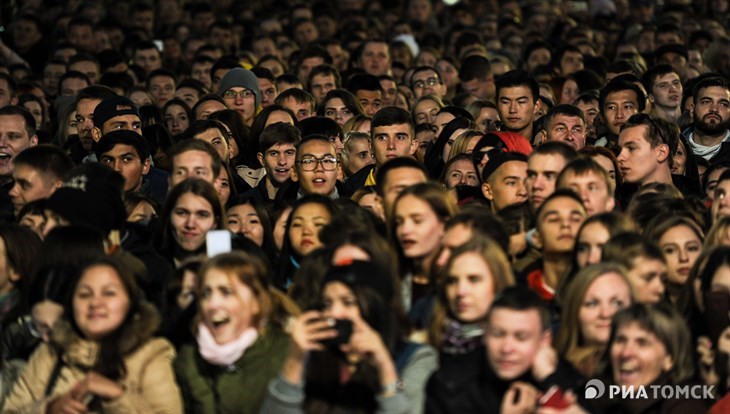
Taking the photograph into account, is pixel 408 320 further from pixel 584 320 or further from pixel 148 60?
pixel 148 60

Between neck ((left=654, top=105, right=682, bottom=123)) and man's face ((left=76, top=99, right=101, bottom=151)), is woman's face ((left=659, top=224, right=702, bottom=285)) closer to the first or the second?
man's face ((left=76, top=99, right=101, bottom=151))

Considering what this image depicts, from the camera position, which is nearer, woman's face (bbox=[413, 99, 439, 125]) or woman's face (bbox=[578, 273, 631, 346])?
woman's face (bbox=[578, 273, 631, 346])

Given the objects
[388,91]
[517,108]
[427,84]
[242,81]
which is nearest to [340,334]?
[517,108]

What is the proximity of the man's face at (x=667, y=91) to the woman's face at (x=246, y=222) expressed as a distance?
6.07 metres

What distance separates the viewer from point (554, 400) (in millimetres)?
7887

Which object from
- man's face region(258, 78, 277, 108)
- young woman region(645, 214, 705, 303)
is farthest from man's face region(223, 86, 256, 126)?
young woman region(645, 214, 705, 303)

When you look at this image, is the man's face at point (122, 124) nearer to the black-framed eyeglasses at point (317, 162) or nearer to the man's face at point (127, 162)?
the man's face at point (127, 162)

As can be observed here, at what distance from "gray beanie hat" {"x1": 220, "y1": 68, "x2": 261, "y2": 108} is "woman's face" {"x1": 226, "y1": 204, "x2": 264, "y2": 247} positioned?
16.1 feet

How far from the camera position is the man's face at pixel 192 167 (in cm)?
1124

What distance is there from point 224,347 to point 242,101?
7.36 metres

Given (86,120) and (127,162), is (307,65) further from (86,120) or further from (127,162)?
(127,162)

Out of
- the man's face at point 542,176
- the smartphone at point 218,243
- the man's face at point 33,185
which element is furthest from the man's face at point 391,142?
the smartphone at point 218,243

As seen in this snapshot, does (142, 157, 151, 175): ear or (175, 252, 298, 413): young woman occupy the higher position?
(142, 157, 151, 175): ear

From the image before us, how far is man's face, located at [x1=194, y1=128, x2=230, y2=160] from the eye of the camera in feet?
43.2
